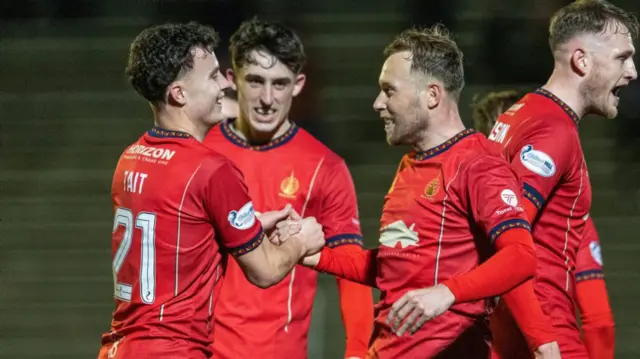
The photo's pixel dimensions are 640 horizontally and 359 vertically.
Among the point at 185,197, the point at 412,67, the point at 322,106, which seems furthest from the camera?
the point at 322,106

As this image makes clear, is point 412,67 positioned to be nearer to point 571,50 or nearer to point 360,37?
point 571,50

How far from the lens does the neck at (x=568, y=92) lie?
4055mm

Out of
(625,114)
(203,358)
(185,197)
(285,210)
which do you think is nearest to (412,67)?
(285,210)

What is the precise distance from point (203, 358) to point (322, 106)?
3.30 meters

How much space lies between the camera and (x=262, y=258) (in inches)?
138

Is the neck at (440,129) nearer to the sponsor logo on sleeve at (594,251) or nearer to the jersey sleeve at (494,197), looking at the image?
the jersey sleeve at (494,197)

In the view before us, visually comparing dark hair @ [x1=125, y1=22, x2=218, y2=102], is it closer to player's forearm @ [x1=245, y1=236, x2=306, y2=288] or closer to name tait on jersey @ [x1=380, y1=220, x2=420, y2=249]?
player's forearm @ [x1=245, y1=236, x2=306, y2=288]

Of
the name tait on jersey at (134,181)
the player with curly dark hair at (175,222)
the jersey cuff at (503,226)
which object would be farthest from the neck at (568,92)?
the name tait on jersey at (134,181)

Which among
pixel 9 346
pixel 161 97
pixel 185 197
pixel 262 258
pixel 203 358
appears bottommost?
pixel 9 346

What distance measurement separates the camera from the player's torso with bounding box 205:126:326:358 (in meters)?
4.21

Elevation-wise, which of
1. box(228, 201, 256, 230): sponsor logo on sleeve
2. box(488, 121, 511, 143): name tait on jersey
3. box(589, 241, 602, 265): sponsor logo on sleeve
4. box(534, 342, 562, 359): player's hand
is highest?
box(488, 121, 511, 143): name tait on jersey

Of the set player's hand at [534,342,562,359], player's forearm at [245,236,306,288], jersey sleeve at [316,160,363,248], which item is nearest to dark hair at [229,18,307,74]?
jersey sleeve at [316,160,363,248]

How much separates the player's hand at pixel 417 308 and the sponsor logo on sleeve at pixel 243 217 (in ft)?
1.84

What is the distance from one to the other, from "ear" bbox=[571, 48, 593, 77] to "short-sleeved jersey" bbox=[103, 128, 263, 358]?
1449 mm
